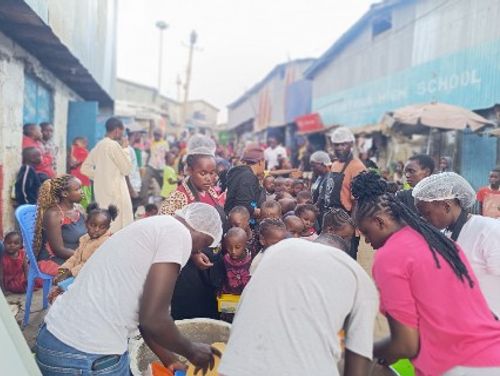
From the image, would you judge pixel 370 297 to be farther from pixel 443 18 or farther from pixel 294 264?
pixel 443 18

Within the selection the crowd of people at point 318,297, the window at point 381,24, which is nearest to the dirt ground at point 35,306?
the crowd of people at point 318,297

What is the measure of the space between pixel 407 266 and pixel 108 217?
2.94 metres

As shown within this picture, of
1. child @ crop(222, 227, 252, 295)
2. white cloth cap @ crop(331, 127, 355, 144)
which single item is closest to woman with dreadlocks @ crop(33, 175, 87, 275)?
child @ crop(222, 227, 252, 295)

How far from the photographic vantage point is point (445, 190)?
267 cm

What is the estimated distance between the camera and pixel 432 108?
8.88 metres

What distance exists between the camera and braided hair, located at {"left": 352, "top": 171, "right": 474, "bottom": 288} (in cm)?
200

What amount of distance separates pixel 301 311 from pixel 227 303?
1.86 m

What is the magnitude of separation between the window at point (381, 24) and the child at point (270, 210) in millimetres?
12196

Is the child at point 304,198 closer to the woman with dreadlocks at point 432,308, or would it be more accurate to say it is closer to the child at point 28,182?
the child at point 28,182

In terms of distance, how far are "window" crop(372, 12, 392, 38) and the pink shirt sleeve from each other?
1468 centimetres

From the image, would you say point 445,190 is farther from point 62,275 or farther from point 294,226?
point 62,275

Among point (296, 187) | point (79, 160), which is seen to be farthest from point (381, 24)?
point (79, 160)

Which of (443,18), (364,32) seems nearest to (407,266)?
(443,18)

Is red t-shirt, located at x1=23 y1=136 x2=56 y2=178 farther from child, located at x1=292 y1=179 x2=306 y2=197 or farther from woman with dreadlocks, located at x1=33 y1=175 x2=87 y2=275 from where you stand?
child, located at x1=292 y1=179 x2=306 y2=197
